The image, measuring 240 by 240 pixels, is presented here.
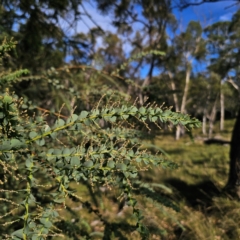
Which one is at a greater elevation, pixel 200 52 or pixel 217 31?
pixel 217 31

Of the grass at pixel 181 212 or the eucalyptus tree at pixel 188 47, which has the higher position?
the eucalyptus tree at pixel 188 47

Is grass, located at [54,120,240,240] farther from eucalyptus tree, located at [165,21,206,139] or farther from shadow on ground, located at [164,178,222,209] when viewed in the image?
eucalyptus tree, located at [165,21,206,139]

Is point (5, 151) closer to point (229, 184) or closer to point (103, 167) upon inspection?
point (103, 167)

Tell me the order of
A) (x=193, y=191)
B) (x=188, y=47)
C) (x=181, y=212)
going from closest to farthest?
(x=181, y=212) < (x=193, y=191) < (x=188, y=47)

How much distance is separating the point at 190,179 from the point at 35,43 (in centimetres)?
506

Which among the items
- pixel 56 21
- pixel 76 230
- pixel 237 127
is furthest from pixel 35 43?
pixel 237 127

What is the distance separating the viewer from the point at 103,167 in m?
1.01

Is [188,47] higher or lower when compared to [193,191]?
higher

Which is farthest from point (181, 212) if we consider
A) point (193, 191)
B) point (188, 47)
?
point (188, 47)

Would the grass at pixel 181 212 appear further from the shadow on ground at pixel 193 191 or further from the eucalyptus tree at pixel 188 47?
the eucalyptus tree at pixel 188 47

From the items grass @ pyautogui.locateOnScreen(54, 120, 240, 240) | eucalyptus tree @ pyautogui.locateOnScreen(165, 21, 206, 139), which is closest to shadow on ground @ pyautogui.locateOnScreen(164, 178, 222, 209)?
grass @ pyautogui.locateOnScreen(54, 120, 240, 240)

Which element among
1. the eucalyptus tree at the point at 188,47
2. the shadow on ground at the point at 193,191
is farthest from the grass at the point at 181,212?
the eucalyptus tree at the point at 188,47

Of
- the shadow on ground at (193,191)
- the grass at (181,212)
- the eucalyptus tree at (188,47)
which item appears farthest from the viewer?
the eucalyptus tree at (188,47)

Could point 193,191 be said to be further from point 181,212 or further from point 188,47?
point 188,47
